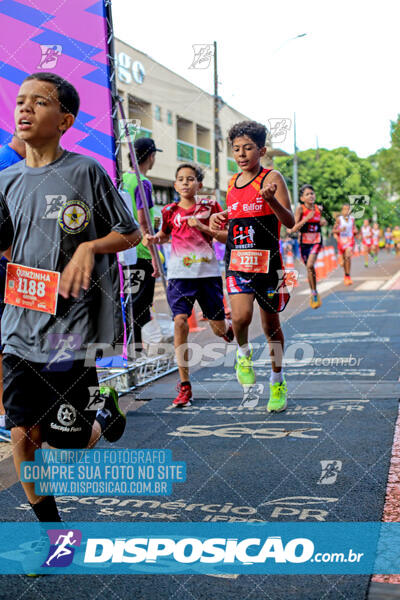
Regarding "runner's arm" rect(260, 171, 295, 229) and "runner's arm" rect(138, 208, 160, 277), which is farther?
"runner's arm" rect(138, 208, 160, 277)

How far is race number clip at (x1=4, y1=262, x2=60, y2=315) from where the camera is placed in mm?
2676

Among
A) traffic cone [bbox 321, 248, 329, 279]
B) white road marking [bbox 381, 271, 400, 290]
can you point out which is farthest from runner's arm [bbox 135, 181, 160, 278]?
traffic cone [bbox 321, 248, 329, 279]

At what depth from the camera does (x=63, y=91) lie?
277 cm

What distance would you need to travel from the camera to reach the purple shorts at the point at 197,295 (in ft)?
18.5

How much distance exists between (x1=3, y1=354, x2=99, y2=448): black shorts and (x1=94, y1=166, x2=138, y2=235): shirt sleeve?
1.66ft

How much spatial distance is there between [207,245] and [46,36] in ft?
6.25

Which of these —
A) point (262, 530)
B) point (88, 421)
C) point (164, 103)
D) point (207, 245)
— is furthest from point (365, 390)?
point (164, 103)

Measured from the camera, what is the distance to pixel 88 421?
9.36 ft

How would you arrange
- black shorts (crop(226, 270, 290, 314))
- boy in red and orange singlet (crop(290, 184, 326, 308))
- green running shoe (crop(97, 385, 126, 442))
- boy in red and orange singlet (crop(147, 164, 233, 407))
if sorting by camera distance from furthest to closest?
boy in red and orange singlet (crop(290, 184, 326, 308))
boy in red and orange singlet (crop(147, 164, 233, 407))
black shorts (crop(226, 270, 290, 314))
green running shoe (crop(97, 385, 126, 442))

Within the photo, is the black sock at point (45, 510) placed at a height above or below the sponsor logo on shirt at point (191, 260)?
below

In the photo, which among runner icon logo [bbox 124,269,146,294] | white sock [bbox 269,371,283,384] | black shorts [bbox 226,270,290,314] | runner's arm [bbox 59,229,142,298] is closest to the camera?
runner's arm [bbox 59,229,142,298]

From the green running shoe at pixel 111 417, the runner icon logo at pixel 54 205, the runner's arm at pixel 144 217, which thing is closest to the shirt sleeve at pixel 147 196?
the runner's arm at pixel 144 217

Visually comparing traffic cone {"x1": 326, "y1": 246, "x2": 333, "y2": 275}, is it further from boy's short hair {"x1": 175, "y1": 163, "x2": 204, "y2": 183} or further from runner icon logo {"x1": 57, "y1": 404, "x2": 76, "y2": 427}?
runner icon logo {"x1": 57, "y1": 404, "x2": 76, "y2": 427}

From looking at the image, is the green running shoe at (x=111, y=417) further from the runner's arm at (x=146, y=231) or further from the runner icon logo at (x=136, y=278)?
the runner icon logo at (x=136, y=278)
